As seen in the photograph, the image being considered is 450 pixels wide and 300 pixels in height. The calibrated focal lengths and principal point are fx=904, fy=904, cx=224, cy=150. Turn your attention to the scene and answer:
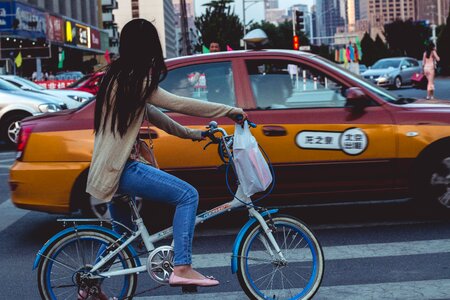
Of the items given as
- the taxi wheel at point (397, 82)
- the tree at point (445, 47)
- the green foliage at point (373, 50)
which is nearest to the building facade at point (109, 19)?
the green foliage at point (373, 50)

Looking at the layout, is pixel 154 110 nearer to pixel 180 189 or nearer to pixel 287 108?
pixel 180 189

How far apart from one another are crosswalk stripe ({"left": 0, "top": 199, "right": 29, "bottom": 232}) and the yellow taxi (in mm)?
1215

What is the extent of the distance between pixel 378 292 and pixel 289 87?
2620 millimetres

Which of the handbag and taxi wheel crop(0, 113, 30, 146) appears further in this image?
taxi wheel crop(0, 113, 30, 146)

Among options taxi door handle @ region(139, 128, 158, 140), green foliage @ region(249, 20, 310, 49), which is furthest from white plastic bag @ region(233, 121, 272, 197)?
green foliage @ region(249, 20, 310, 49)

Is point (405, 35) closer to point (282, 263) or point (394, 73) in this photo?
point (394, 73)

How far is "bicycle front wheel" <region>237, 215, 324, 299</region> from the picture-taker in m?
4.88

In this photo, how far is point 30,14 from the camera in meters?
60.6

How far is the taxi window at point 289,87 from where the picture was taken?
7.65 meters

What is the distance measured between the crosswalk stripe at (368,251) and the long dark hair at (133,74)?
207 cm

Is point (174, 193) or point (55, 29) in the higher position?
point (55, 29)

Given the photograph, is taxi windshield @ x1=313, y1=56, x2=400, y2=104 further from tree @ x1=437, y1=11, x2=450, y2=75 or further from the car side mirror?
tree @ x1=437, y1=11, x2=450, y2=75

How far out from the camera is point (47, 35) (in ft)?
217

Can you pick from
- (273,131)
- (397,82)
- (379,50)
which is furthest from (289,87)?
(379,50)
